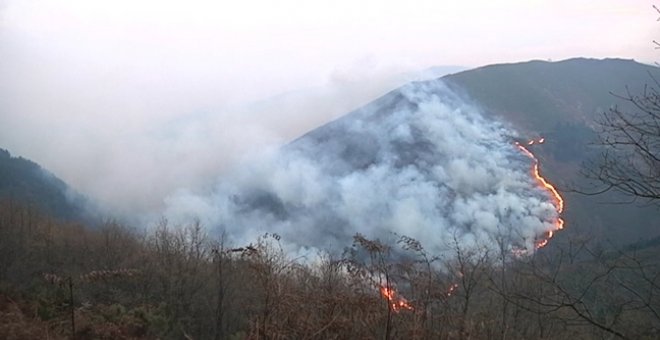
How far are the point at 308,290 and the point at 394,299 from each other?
4.79 ft

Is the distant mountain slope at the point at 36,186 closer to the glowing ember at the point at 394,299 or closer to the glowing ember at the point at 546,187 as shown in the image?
the glowing ember at the point at 546,187

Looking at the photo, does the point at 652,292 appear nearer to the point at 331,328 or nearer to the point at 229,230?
the point at 331,328

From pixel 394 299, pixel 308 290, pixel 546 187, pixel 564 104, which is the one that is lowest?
pixel 394 299

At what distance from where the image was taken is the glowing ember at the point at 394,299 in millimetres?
7688

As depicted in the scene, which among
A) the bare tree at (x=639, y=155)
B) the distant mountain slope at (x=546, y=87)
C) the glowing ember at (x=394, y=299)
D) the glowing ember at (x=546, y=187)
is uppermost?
the distant mountain slope at (x=546, y=87)

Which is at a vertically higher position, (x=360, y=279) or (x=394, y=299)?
(x=360, y=279)

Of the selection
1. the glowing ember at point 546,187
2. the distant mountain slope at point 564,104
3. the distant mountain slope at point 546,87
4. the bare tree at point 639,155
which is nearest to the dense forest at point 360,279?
the bare tree at point 639,155

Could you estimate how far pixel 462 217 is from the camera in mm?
94062

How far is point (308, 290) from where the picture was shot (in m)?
8.92

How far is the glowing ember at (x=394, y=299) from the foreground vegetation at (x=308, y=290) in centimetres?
4

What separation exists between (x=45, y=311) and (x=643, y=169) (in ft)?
57.9

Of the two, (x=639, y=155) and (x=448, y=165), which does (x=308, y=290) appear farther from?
(x=448, y=165)

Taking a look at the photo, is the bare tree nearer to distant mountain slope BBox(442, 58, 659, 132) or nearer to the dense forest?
the dense forest

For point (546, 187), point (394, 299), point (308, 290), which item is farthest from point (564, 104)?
point (394, 299)
